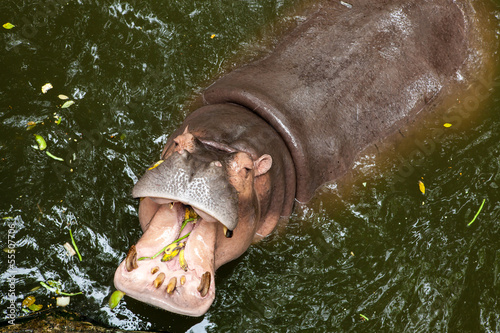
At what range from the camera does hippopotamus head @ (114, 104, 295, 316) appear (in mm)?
4605

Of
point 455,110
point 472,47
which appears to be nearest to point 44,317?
point 455,110

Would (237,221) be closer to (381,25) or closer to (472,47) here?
(381,25)

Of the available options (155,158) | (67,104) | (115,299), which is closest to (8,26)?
(67,104)

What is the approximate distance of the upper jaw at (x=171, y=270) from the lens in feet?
15.2

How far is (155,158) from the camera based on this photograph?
21.3ft

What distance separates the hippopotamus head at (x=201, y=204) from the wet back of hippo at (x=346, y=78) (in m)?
0.34

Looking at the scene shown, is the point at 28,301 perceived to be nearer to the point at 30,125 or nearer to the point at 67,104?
the point at 30,125

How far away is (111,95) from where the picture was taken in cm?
692

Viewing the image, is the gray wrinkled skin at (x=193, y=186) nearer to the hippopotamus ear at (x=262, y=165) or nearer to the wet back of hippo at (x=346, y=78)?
the hippopotamus ear at (x=262, y=165)

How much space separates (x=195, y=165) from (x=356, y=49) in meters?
2.61

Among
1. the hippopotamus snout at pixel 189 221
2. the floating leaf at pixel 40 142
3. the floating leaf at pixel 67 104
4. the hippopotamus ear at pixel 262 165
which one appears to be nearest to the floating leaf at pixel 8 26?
the floating leaf at pixel 67 104

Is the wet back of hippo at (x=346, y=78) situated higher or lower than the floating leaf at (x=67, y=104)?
higher

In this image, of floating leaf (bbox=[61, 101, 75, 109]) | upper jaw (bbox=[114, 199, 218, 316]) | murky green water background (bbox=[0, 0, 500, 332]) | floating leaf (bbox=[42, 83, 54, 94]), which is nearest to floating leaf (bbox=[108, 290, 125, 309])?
murky green water background (bbox=[0, 0, 500, 332])

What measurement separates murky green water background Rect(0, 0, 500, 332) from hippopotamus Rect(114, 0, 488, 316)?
0.50 meters
